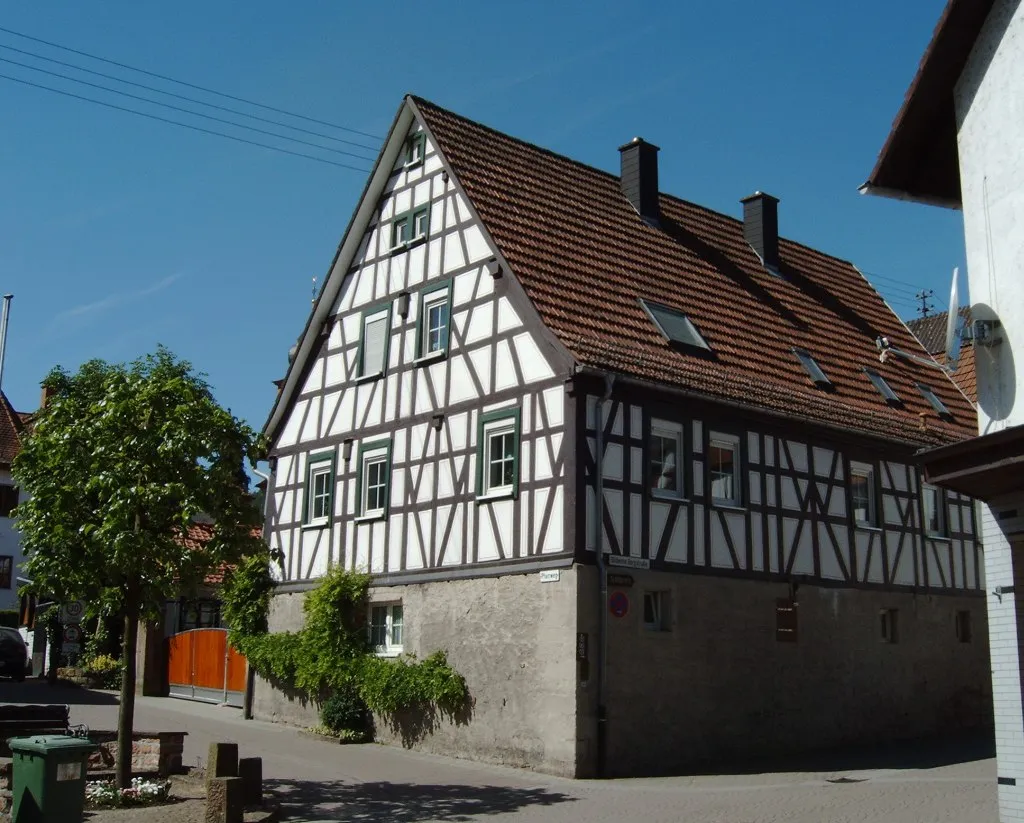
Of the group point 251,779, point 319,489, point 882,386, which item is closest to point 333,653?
point 319,489

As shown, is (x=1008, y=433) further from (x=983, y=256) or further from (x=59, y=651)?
(x=59, y=651)

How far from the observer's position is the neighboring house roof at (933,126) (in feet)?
35.6

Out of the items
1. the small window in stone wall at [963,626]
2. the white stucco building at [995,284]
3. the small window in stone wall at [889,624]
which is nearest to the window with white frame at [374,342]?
the small window in stone wall at [889,624]

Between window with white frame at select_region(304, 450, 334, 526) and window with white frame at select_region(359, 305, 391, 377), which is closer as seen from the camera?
window with white frame at select_region(359, 305, 391, 377)

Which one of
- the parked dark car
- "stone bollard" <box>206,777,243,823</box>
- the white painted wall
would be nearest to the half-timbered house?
"stone bollard" <box>206,777,243,823</box>

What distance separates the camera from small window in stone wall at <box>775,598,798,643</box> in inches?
753

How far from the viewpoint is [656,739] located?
17000mm

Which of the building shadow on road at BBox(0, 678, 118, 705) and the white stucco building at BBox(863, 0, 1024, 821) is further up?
the white stucco building at BBox(863, 0, 1024, 821)

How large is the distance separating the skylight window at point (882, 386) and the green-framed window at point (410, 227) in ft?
31.2

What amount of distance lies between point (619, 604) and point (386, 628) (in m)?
5.41

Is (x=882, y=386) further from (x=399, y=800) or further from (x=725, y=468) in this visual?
(x=399, y=800)

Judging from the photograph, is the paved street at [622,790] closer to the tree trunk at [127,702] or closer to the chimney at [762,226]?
the tree trunk at [127,702]

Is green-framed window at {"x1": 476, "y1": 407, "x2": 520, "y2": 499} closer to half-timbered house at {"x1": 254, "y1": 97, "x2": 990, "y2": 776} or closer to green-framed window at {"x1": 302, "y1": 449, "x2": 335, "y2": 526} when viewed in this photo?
half-timbered house at {"x1": 254, "y1": 97, "x2": 990, "y2": 776}

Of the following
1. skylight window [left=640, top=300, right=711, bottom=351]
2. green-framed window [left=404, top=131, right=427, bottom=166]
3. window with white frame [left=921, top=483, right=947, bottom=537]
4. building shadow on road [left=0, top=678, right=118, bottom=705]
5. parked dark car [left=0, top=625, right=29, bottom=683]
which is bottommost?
building shadow on road [left=0, top=678, right=118, bottom=705]
